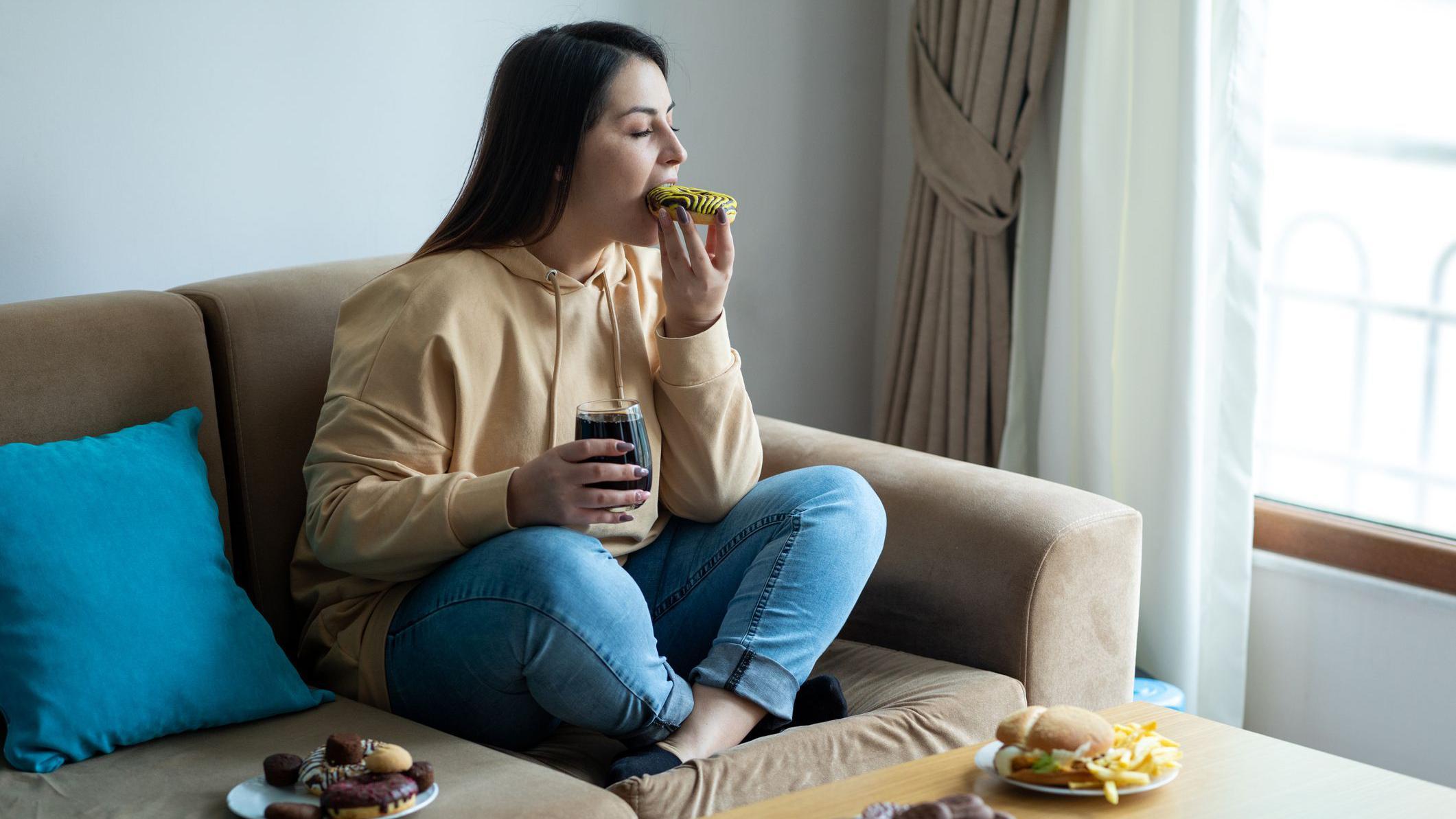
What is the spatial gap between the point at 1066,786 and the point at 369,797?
611 millimetres

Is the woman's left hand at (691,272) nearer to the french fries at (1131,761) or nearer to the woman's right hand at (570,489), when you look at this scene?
the woman's right hand at (570,489)

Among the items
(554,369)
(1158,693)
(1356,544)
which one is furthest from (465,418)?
(1356,544)

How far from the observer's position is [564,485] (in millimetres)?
1537

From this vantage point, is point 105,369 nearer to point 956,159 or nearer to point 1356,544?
point 956,159

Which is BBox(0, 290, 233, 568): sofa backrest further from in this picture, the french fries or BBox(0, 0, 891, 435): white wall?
the french fries

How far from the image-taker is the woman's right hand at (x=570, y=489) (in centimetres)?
149

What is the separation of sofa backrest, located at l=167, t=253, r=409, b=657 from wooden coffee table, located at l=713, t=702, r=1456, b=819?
82 cm

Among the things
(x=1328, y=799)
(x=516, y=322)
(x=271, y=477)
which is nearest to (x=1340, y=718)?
(x=1328, y=799)

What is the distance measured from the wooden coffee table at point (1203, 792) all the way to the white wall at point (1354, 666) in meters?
1.13

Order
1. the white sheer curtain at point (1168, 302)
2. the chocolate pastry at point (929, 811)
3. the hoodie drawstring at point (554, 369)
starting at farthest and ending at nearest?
the white sheer curtain at point (1168, 302) → the hoodie drawstring at point (554, 369) → the chocolate pastry at point (929, 811)

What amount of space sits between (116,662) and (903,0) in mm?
2168

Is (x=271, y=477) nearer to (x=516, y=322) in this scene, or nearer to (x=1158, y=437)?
(x=516, y=322)

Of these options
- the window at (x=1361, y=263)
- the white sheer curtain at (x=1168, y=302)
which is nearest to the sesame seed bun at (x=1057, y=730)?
the white sheer curtain at (x=1168, y=302)

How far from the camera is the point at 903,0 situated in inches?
119
